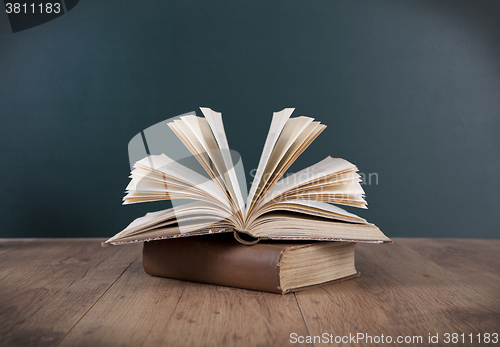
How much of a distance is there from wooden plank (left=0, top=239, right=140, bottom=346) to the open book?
118mm

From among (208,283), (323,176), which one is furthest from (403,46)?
(208,283)

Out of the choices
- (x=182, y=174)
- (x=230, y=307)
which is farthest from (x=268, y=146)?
(x=230, y=307)

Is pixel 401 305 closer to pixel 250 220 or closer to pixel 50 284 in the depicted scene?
pixel 250 220

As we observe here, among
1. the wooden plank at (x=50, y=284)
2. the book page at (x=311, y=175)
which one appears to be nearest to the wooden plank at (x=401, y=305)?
the book page at (x=311, y=175)

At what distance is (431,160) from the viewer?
1.37 meters

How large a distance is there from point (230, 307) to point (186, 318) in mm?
73

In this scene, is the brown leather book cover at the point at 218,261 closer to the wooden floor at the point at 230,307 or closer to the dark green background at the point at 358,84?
the wooden floor at the point at 230,307

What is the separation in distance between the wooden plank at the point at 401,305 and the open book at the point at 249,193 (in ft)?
0.30

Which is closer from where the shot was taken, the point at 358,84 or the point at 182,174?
the point at 182,174

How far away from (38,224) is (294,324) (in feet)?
3.76

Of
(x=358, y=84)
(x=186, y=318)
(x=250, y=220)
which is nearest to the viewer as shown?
(x=186, y=318)

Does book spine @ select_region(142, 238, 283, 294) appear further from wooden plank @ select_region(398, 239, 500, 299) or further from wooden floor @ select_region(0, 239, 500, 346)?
wooden plank @ select_region(398, 239, 500, 299)

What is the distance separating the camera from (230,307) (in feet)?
1.86

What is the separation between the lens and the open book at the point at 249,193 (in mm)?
648
